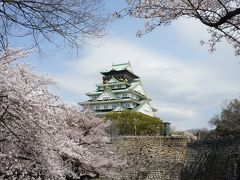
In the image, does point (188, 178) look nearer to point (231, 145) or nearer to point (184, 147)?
point (184, 147)

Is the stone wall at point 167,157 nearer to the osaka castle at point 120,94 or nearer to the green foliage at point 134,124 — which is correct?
the green foliage at point 134,124

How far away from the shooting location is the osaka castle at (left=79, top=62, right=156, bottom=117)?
6316 cm

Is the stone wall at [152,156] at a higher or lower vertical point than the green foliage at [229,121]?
lower

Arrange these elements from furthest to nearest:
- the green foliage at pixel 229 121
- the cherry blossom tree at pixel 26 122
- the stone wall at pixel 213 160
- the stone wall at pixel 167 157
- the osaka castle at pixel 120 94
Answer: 1. the osaka castle at pixel 120 94
2. the green foliage at pixel 229 121
3. the stone wall at pixel 167 157
4. the stone wall at pixel 213 160
5. the cherry blossom tree at pixel 26 122

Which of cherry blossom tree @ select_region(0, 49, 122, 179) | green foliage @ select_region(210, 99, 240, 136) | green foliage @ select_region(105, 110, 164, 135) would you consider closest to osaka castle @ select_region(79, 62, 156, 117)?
green foliage @ select_region(105, 110, 164, 135)

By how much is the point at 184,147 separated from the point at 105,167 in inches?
193

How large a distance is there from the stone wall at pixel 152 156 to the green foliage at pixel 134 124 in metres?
8.25

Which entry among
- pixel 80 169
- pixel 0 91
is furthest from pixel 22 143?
pixel 80 169

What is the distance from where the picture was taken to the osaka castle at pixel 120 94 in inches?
2486

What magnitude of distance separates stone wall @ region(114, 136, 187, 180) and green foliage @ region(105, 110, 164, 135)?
27.1ft

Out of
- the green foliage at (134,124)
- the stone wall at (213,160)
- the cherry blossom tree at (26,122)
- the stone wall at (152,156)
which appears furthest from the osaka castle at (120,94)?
the cherry blossom tree at (26,122)

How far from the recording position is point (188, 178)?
23.8 metres

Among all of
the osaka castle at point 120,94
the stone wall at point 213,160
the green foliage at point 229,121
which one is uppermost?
the osaka castle at point 120,94

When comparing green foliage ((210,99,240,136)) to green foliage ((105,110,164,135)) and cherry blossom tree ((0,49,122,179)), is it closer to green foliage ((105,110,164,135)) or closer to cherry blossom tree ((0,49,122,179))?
green foliage ((105,110,164,135))
